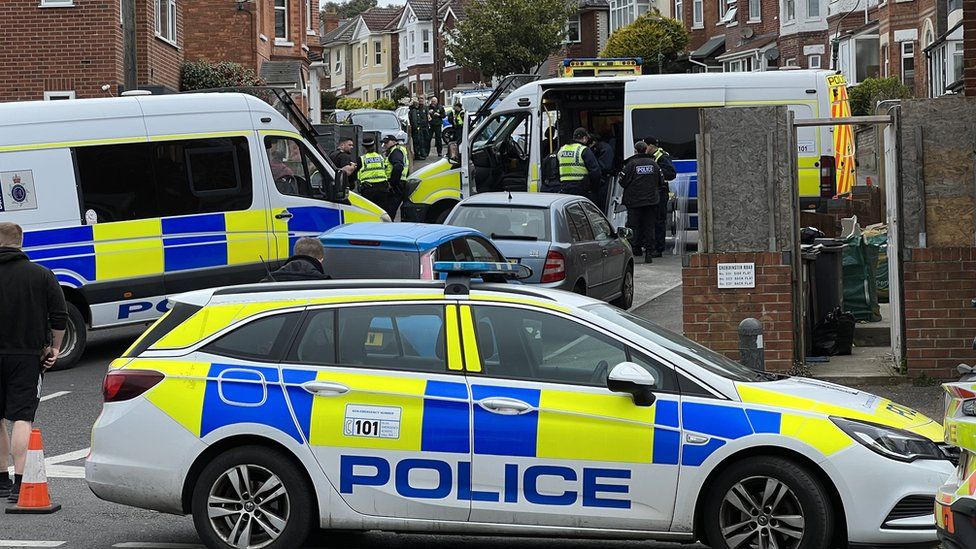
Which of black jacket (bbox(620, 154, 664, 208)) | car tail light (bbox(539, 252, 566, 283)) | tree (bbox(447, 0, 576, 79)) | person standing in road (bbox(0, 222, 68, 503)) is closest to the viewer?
person standing in road (bbox(0, 222, 68, 503))

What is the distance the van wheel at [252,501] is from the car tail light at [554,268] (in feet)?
25.5

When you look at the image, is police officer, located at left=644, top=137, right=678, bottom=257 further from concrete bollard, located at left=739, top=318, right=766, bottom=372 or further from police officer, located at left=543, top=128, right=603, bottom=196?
concrete bollard, located at left=739, top=318, right=766, bottom=372

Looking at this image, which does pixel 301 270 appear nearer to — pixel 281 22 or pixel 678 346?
pixel 678 346

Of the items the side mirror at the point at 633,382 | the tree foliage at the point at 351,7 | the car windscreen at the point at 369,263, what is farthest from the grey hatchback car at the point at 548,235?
the tree foliage at the point at 351,7

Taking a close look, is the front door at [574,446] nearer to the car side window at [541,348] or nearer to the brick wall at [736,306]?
the car side window at [541,348]

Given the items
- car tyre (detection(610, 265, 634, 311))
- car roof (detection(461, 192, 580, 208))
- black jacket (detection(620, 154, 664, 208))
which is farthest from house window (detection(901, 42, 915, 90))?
car roof (detection(461, 192, 580, 208))

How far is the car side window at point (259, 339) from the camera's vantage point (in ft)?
22.8

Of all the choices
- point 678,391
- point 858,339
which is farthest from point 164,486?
point 858,339

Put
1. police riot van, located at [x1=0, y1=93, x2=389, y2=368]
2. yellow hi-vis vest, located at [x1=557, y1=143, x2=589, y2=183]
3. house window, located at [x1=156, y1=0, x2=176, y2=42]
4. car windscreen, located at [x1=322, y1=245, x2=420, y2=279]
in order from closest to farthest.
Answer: car windscreen, located at [x1=322, y1=245, x2=420, y2=279], police riot van, located at [x1=0, y1=93, x2=389, y2=368], yellow hi-vis vest, located at [x1=557, y1=143, x2=589, y2=183], house window, located at [x1=156, y1=0, x2=176, y2=42]

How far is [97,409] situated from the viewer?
39.0 feet

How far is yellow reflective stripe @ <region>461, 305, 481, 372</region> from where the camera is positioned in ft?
22.2

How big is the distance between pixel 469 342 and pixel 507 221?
809cm

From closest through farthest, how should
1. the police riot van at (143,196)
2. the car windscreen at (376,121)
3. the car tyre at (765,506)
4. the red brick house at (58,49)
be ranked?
the car tyre at (765,506)
the police riot van at (143,196)
the red brick house at (58,49)
the car windscreen at (376,121)

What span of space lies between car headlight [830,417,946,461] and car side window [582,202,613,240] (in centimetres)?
937
